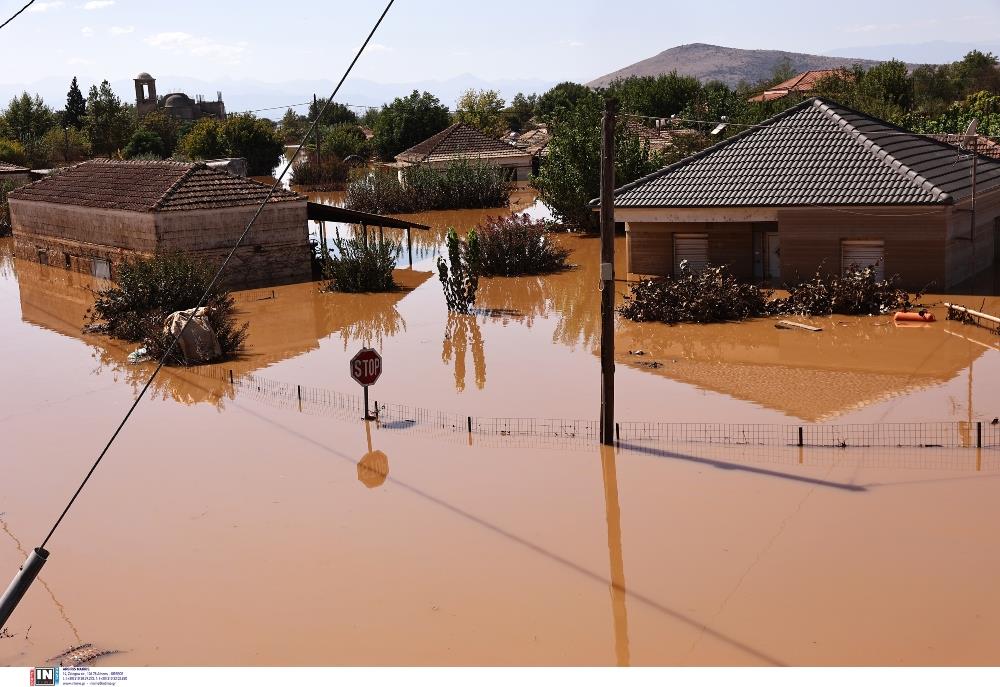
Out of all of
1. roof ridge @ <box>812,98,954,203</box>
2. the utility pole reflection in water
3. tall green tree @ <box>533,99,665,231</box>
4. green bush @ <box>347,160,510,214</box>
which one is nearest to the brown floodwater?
the utility pole reflection in water

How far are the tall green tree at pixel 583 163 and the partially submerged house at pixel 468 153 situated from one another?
57.9ft

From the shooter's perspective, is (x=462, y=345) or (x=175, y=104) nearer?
(x=462, y=345)

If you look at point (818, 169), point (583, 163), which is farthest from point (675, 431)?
point (583, 163)

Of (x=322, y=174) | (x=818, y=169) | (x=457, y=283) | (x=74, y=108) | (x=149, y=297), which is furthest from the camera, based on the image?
(x=74, y=108)

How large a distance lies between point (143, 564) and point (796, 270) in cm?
1866

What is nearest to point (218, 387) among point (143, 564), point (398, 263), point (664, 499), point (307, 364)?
point (307, 364)

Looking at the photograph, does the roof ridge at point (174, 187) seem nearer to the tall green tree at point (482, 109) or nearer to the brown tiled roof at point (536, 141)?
the brown tiled roof at point (536, 141)

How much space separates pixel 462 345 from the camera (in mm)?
22844

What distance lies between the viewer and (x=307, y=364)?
21.5 metres

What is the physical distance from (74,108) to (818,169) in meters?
85.7

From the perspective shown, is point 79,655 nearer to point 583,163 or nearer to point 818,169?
point 818,169

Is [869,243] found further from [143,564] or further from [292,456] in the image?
[143,564]

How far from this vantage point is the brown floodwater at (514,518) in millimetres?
9664
